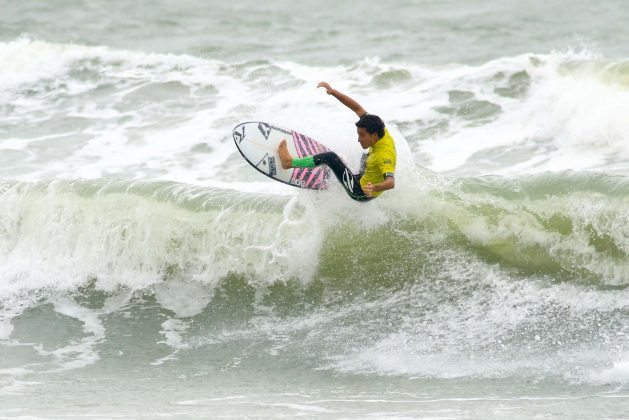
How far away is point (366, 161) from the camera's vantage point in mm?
9055

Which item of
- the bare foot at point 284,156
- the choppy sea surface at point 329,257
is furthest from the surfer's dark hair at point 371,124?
the choppy sea surface at point 329,257

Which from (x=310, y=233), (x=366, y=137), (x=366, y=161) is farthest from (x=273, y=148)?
(x=366, y=137)

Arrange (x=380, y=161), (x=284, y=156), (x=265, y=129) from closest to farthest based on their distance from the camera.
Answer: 1. (x=380, y=161)
2. (x=284, y=156)
3. (x=265, y=129)

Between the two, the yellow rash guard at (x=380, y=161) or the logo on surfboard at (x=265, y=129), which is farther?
the logo on surfboard at (x=265, y=129)

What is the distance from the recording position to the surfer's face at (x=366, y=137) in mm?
8609

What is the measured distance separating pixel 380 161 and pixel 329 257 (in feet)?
5.03

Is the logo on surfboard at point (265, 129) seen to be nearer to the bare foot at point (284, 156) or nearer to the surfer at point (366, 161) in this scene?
the bare foot at point (284, 156)

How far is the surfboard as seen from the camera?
9781 millimetres

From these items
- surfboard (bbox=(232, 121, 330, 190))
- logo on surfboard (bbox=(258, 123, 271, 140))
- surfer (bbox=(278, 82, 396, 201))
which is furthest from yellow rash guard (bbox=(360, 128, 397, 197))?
logo on surfboard (bbox=(258, 123, 271, 140))

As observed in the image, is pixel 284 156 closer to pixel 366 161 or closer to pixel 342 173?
pixel 342 173

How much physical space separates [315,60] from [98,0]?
7.80 meters

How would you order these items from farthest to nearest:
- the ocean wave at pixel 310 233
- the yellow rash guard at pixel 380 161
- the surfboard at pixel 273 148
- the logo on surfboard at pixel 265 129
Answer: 1. the logo on surfboard at pixel 265 129
2. the surfboard at pixel 273 148
3. the ocean wave at pixel 310 233
4. the yellow rash guard at pixel 380 161

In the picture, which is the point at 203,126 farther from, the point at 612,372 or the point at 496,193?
the point at 612,372

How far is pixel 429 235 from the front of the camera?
968 cm
